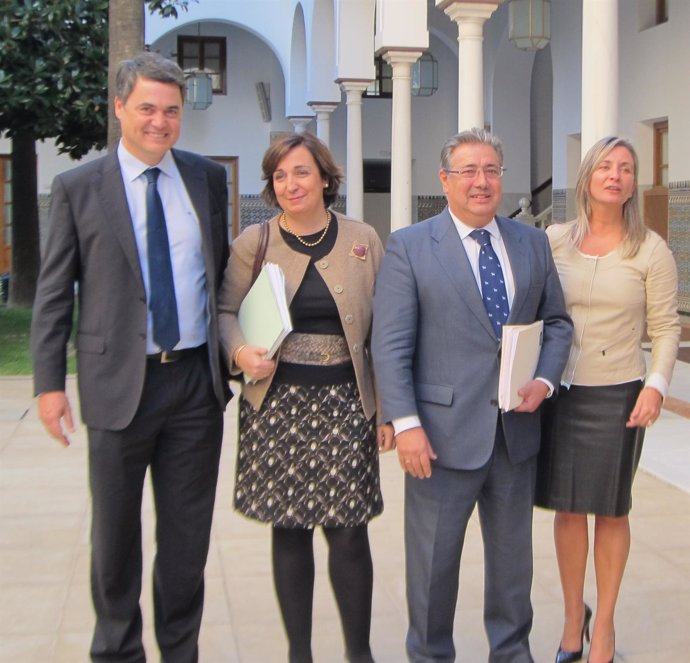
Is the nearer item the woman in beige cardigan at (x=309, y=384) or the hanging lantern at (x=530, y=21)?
the woman in beige cardigan at (x=309, y=384)

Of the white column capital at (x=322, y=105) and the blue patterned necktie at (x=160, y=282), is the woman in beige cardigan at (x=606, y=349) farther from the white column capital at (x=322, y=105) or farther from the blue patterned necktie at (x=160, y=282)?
the white column capital at (x=322, y=105)

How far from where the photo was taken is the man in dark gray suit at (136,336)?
3.07 metres

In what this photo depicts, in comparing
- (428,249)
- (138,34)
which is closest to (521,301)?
(428,249)

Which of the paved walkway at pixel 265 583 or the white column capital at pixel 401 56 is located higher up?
the white column capital at pixel 401 56

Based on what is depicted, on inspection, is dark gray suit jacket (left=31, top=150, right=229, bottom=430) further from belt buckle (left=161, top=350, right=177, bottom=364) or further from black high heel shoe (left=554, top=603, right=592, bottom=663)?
black high heel shoe (left=554, top=603, right=592, bottom=663)

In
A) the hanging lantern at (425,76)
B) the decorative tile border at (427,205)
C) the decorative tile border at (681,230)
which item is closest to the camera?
the decorative tile border at (681,230)

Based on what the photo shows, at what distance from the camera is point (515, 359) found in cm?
303

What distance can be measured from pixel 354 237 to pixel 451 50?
19.0 meters

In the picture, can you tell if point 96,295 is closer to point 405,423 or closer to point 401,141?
point 405,423

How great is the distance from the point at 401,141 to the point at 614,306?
9626 millimetres

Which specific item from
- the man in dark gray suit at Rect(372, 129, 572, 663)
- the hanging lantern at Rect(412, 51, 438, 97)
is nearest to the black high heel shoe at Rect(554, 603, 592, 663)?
the man in dark gray suit at Rect(372, 129, 572, 663)

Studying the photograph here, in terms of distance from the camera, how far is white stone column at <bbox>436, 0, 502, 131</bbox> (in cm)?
916

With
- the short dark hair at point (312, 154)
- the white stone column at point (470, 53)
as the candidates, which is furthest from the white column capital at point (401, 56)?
the short dark hair at point (312, 154)

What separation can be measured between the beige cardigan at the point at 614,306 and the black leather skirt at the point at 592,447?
49mm
